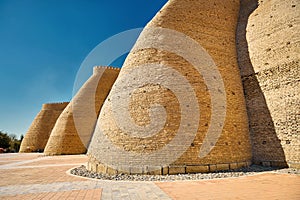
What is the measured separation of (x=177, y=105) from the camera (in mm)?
8320

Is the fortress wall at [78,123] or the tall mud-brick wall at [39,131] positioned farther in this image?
the tall mud-brick wall at [39,131]

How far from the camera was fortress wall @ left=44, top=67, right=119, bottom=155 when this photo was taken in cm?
2091

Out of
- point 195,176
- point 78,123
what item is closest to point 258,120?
point 195,176

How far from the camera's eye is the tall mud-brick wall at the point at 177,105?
7797mm

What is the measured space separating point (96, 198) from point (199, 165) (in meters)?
4.21

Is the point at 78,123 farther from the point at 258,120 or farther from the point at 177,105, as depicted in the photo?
the point at 258,120

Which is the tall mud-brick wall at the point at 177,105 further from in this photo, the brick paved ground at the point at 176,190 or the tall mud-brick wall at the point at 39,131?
the tall mud-brick wall at the point at 39,131

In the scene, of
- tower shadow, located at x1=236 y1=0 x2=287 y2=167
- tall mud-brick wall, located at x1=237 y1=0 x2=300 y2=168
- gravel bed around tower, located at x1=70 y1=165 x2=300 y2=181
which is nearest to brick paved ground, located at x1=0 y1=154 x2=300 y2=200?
gravel bed around tower, located at x1=70 y1=165 x2=300 y2=181

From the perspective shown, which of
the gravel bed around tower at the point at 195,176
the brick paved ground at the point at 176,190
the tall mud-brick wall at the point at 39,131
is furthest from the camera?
the tall mud-brick wall at the point at 39,131

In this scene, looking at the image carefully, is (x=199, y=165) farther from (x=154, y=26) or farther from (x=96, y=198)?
(x=154, y=26)

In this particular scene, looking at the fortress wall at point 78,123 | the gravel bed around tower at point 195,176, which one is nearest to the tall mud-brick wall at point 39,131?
the fortress wall at point 78,123

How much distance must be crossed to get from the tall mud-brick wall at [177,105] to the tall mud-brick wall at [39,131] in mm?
24542

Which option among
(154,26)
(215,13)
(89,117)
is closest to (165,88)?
(154,26)

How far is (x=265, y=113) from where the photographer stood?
9.34 m
